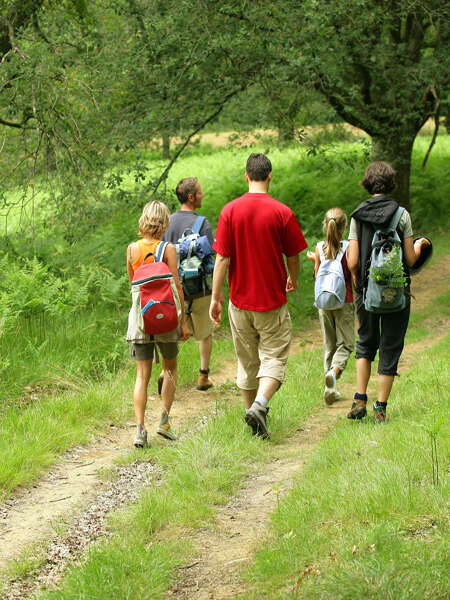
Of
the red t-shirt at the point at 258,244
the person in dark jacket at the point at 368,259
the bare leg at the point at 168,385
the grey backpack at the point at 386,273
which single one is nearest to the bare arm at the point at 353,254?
the person in dark jacket at the point at 368,259

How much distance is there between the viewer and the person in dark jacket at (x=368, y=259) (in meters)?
5.62

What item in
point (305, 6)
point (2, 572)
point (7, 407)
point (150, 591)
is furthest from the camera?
point (305, 6)

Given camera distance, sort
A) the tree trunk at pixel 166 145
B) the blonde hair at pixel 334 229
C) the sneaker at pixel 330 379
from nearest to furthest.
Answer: the blonde hair at pixel 334 229 < the sneaker at pixel 330 379 < the tree trunk at pixel 166 145

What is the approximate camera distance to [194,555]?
3.93m

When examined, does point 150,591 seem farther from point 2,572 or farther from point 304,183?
point 304,183

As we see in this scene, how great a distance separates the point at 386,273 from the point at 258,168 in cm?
129

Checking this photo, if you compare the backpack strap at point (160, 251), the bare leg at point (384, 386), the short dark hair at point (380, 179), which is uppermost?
the short dark hair at point (380, 179)

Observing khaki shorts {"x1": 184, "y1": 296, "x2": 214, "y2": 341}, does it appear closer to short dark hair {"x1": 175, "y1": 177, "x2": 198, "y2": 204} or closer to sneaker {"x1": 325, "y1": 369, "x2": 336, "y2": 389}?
short dark hair {"x1": 175, "y1": 177, "x2": 198, "y2": 204}

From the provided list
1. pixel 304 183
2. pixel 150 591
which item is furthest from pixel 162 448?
pixel 304 183

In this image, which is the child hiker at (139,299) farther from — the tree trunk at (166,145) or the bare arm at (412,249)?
the tree trunk at (166,145)

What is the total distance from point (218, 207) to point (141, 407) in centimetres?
1232

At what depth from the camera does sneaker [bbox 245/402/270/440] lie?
5.68 m

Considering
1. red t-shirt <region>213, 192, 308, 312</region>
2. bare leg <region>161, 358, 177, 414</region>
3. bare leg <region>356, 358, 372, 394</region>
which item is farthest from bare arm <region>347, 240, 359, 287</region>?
bare leg <region>161, 358, 177, 414</region>

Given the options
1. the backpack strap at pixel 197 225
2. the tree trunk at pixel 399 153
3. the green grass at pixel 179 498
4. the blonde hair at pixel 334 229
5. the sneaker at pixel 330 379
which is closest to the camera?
the green grass at pixel 179 498
